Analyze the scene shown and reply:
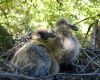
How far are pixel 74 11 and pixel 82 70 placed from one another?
8.19 ft

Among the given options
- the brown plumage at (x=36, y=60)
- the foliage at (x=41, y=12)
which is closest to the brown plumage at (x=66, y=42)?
the brown plumage at (x=36, y=60)

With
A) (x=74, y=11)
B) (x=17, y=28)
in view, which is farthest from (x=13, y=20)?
(x=74, y=11)

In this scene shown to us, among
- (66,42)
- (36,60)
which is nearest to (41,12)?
(66,42)

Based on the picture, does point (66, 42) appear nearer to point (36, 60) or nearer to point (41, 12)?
point (36, 60)

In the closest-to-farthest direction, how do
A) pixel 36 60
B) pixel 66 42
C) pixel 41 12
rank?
pixel 36 60 < pixel 66 42 < pixel 41 12

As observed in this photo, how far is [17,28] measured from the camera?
7.57 m

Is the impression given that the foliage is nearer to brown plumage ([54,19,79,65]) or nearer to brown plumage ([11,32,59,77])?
brown plumage ([54,19,79,65])

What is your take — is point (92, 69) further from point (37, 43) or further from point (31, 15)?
point (31, 15)

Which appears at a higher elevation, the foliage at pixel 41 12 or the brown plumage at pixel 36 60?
the foliage at pixel 41 12

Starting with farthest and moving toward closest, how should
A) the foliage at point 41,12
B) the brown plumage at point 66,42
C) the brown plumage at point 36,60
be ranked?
1. the foliage at point 41,12
2. the brown plumage at point 66,42
3. the brown plumage at point 36,60

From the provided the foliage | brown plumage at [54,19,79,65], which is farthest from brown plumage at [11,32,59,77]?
the foliage

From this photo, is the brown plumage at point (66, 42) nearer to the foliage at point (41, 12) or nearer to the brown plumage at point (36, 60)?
the brown plumage at point (36, 60)

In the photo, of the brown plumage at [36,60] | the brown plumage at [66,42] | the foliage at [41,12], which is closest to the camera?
the brown plumage at [36,60]

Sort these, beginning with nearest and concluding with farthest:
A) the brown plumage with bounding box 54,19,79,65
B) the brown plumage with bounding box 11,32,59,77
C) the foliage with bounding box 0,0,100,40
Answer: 1. the brown plumage with bounding box 11,32,59,77
2. the brown plumage with bounding box 54,19,79,65
3. the foliage with bounding box 0,0,100,40
